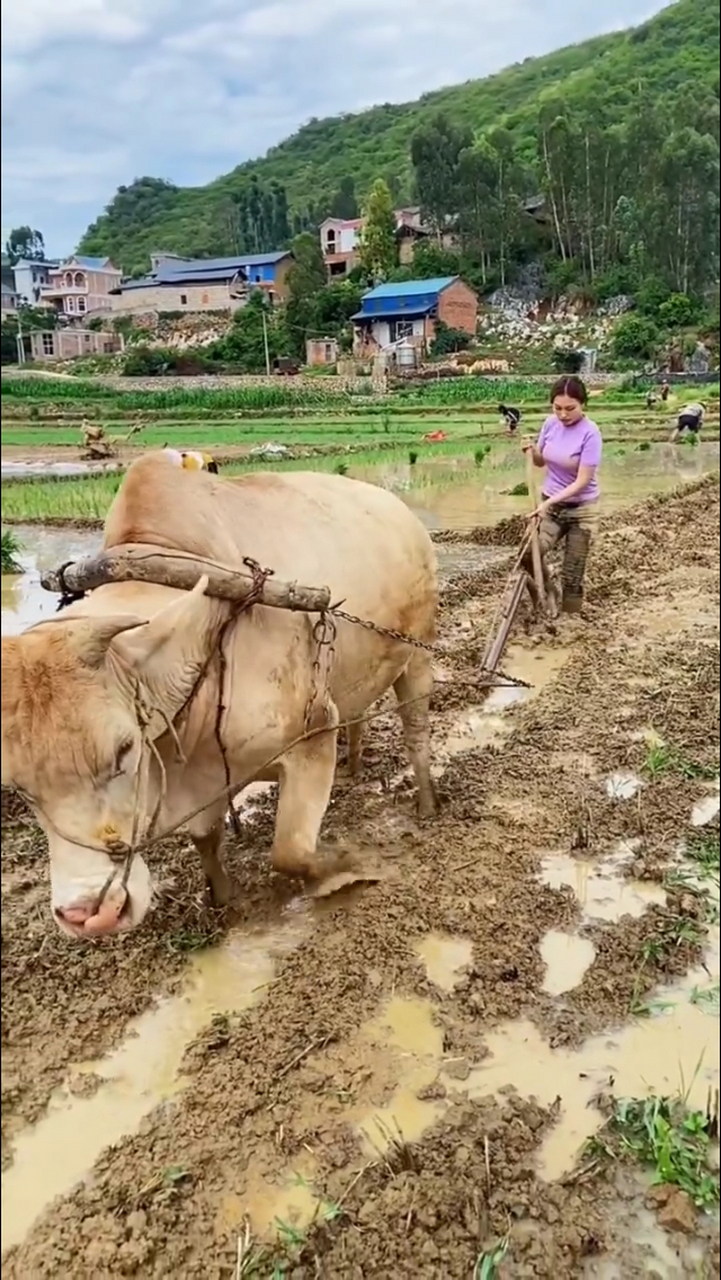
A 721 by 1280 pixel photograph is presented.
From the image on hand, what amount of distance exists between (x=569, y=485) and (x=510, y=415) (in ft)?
4.90

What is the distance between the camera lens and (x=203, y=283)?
127 inches

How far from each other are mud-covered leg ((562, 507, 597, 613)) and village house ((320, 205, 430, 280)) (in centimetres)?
413

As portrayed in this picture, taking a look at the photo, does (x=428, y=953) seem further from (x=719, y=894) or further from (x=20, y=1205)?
(x=20, y=1205)

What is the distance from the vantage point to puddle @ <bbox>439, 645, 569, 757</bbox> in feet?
18.7

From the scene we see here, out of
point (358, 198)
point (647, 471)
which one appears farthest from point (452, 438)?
point (647, 471)

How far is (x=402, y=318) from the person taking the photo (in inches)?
144

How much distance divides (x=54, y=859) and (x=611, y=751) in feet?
11.5

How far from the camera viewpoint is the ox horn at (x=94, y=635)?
2.41 meters

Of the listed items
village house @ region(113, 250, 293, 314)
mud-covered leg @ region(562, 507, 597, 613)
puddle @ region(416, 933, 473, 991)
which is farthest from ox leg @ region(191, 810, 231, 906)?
mud-covered leg @ region(562, 507, 597, 613)

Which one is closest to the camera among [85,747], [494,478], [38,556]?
[85,747]

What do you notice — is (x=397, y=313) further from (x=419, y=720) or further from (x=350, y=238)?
(x=419, y=720)

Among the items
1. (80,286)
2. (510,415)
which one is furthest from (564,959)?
(510,415)

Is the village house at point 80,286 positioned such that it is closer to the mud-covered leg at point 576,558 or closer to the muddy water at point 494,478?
the muddy water at point 494,478

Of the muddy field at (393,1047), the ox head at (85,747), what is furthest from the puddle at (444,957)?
the ox head at (85,747)
